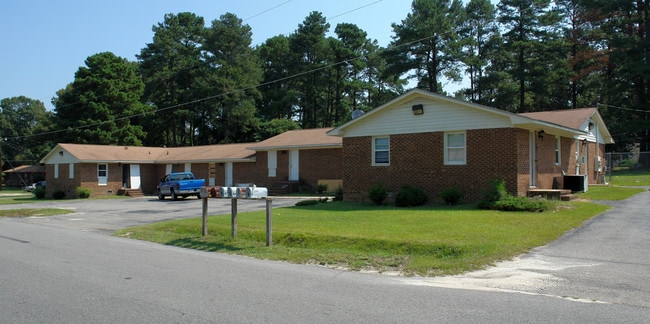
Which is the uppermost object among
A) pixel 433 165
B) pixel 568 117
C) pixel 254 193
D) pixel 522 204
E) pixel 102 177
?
pixel 568 117

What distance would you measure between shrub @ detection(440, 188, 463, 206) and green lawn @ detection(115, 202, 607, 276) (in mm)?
843

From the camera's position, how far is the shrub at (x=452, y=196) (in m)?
18.5

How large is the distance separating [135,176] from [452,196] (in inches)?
1243

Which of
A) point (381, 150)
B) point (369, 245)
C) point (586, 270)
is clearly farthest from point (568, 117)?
point (586, 270)

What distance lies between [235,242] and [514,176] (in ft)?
34.4

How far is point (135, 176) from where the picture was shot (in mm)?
42156

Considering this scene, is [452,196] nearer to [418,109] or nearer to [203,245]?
[418,109]

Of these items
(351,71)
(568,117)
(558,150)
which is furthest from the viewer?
(351,71)

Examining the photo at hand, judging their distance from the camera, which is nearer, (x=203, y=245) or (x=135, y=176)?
(x=203, y=245)

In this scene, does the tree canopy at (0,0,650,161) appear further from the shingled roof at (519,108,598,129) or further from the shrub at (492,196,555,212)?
the shrub at (492,196,555,212)

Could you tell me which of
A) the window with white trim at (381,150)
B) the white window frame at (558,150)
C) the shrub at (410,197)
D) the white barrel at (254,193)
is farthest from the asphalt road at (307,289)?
the white window frame at (558,150)

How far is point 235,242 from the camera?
13.1 meters

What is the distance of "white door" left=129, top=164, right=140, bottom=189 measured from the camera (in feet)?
137

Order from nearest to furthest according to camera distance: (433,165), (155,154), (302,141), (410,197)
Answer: (410,197)
(433,165)
(302,141)
(155,154)
